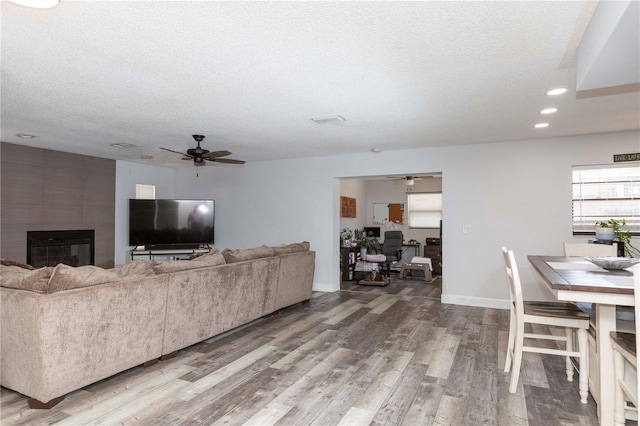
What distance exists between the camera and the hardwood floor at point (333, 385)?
2.40m

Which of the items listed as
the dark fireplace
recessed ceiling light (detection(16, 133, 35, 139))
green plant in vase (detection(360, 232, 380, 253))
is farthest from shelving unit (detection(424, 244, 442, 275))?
recessed ceiling light (detection(16, 133, 35, 139))

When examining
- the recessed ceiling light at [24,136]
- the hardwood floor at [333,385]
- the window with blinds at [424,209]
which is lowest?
the hardwood floor at [333,385]

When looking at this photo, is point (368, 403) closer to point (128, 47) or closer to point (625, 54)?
point (625, 54)

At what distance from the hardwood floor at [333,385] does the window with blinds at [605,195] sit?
2125 millimetres

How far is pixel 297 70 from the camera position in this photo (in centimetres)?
284

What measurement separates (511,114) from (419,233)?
18.8ft

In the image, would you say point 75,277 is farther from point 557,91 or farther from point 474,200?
point 474,200

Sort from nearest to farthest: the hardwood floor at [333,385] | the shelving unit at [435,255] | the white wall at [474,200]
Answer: the hardwood floor at [333,385]
the white wall at [474,200]
the shelving unit at [435,255]

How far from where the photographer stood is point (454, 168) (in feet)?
18.8

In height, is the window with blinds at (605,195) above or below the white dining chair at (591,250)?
above

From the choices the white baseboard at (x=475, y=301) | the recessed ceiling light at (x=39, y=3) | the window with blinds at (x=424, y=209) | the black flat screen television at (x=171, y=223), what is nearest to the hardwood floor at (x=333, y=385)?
the white baseboard at (x=475, y=301)

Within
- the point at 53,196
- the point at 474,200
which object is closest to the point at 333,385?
the point at 474,200

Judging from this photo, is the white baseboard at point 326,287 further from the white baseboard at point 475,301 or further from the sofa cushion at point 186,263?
the sofa cushion at point 186,263

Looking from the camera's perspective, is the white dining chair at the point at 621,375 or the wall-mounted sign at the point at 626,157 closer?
the white dining chair at the point at 621,375
